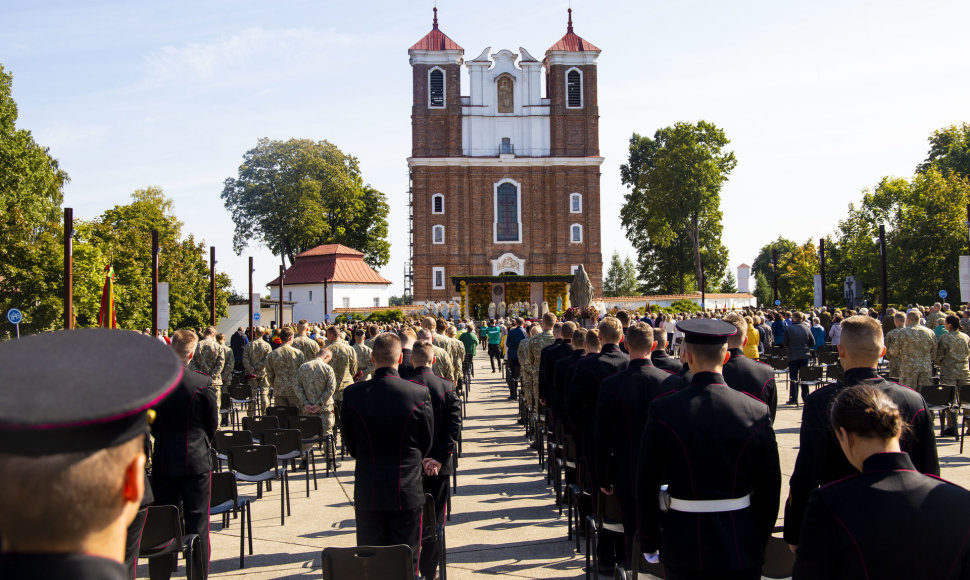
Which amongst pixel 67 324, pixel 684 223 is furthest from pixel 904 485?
pixel 684 223

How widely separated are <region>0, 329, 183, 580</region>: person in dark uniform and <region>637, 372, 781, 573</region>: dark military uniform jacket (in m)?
2.80

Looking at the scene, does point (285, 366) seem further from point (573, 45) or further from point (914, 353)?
point (573, 45)

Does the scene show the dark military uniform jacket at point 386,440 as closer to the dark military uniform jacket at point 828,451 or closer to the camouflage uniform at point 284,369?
the dark military uniform jacket at point 828,451

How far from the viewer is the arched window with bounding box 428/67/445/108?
5772 centimetres

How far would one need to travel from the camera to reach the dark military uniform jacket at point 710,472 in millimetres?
3758

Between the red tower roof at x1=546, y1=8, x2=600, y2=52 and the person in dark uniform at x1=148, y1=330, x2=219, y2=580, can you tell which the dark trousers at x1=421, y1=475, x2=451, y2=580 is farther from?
the red tower roof at x1=546, y1=8, x2=600, y2=52

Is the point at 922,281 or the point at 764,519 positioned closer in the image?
the point at 764,519

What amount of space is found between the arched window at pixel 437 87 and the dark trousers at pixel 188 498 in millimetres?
54095

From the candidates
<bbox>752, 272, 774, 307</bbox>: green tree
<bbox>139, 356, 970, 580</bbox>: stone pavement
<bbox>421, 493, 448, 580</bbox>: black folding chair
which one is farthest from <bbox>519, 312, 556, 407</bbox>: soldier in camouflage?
<bbox>752, 272, 774, 307</bbox>: green tree

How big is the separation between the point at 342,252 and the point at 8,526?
61.1 m

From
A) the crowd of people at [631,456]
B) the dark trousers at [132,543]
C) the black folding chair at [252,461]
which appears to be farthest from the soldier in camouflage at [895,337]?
the dark trousers at [132,543]

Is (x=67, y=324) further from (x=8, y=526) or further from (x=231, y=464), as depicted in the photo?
(x=8, y=526)

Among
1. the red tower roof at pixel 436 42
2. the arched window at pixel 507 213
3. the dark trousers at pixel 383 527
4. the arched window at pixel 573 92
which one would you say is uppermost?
the red tower roof at pixel 436 42

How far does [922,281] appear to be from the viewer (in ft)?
124
